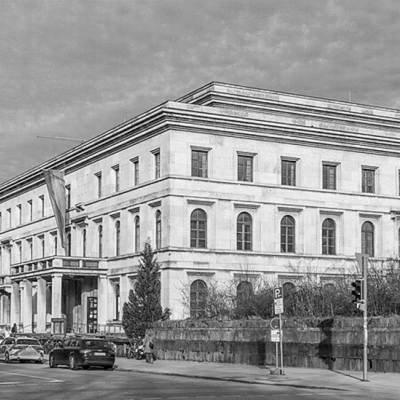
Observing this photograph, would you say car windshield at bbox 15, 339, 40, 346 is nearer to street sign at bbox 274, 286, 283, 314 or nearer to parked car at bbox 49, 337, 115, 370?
parked car at bbox 49, 337, 115, 370

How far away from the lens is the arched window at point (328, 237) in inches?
2904

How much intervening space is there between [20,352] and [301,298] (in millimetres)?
15082

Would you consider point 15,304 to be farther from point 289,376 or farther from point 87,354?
point 289,376

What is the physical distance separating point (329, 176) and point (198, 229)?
13.0m

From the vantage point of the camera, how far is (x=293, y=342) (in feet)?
126

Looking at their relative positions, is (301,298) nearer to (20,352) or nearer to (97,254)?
(20,352)

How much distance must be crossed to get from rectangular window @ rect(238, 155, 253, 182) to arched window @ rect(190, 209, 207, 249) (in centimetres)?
444

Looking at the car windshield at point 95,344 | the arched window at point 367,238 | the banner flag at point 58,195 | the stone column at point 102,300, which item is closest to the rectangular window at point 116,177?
the banner flag at point 58,195

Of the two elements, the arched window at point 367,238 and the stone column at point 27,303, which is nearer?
the arched window at point 367,238

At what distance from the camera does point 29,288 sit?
81.4 m

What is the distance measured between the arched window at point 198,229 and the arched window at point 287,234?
702 cm

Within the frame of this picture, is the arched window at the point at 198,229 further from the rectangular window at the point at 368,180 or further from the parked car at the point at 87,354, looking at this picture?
the parked car at the point at 87,354

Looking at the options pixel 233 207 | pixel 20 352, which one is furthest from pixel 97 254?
pixel 20 352

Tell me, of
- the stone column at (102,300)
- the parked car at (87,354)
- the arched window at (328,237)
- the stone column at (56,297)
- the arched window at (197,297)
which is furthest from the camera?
the stone column at (102,300)
